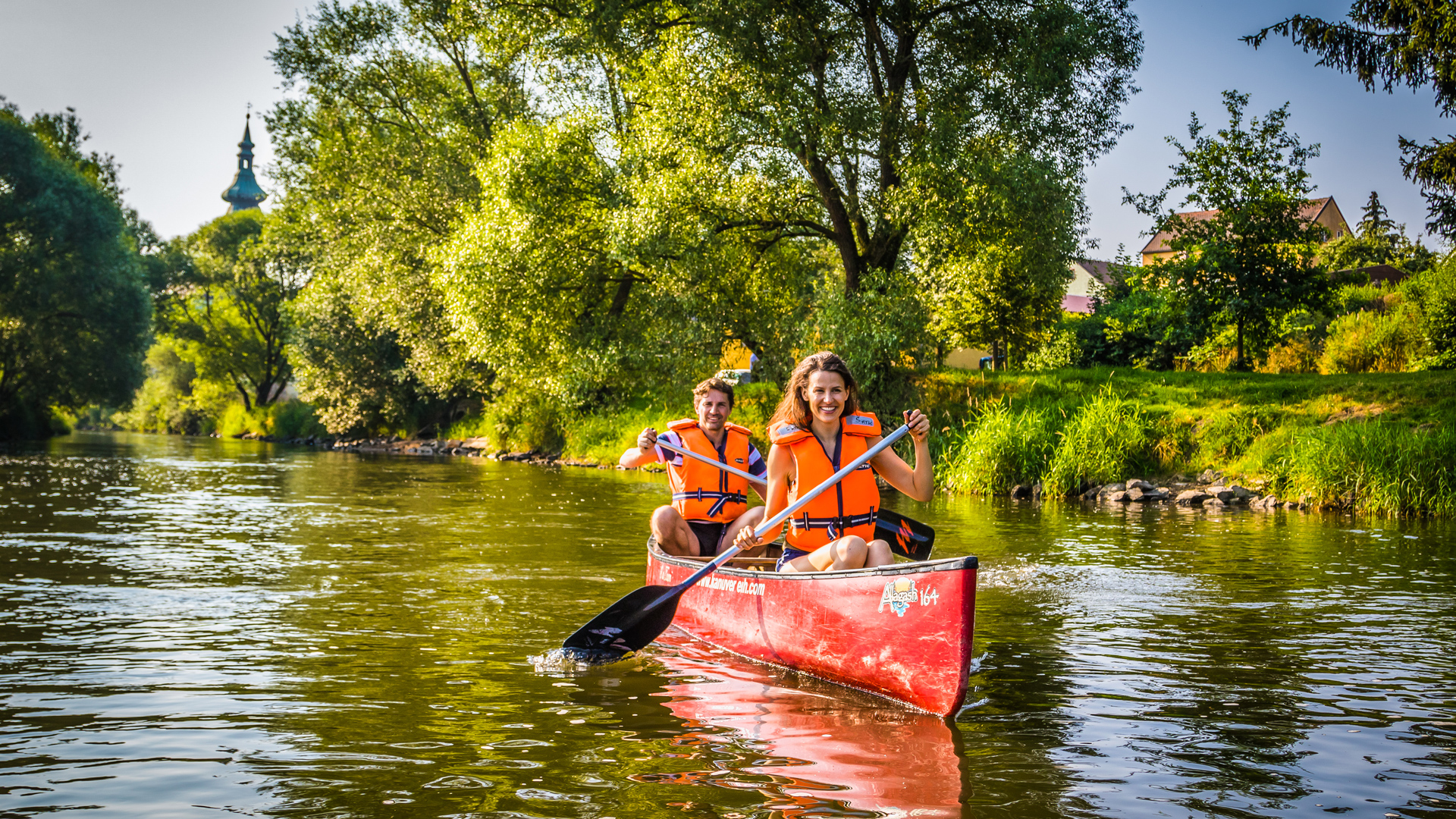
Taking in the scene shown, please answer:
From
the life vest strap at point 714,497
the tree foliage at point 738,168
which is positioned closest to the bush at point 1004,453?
the tree foliage at point 738,168

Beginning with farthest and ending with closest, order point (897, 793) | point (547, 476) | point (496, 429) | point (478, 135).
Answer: point (496, 429) < point (478, 135) < point (547, 476) < point (897, 793)

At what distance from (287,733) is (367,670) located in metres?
1.04

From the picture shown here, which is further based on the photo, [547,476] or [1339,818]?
[547,476]

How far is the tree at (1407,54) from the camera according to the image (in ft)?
43.0

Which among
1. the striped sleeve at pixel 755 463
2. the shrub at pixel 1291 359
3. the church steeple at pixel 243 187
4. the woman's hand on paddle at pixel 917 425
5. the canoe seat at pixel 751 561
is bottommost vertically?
the canoe seat at pixel 751 561

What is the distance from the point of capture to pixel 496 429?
28047mm

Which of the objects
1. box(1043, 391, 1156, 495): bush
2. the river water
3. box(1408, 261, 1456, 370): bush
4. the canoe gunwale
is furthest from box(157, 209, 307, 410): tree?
the canoe gunwale

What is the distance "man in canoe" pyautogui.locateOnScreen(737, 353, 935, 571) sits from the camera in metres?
5.51

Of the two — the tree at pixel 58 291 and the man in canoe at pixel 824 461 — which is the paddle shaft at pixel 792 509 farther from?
the tree at pixel 58 291

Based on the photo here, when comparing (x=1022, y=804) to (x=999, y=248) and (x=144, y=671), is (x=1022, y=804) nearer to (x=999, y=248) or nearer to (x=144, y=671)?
(x=144, y=671)

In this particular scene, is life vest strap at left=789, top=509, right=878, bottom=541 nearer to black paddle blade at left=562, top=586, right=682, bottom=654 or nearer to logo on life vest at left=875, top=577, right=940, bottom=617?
black paddle blade at left=562, top=586, right=682, bottom=654

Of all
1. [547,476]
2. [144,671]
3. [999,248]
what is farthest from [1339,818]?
[547,476]

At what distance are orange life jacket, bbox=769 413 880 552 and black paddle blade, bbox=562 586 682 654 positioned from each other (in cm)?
81

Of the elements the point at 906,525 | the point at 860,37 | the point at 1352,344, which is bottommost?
the point at 906,525
